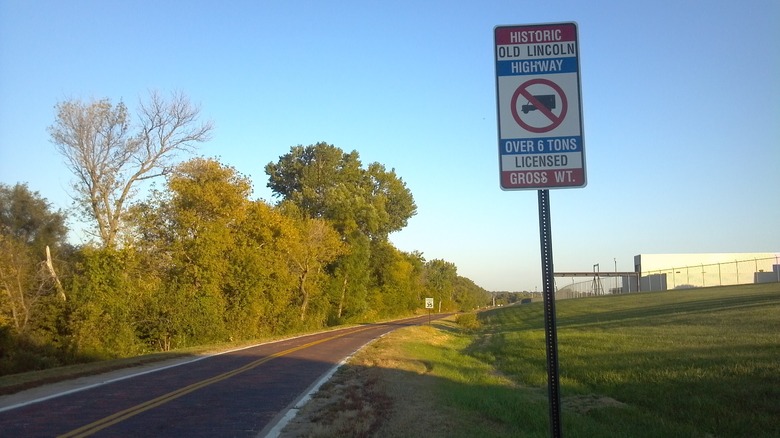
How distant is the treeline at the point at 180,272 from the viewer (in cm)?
3145

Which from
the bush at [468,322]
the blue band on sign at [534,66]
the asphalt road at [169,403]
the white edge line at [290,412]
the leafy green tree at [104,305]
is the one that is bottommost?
the bush at [468,322]

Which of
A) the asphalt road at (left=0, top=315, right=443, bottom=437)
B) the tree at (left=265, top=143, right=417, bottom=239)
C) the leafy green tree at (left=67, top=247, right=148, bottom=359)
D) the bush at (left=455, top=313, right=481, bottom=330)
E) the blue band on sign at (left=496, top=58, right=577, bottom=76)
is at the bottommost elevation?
the bush at (left=455, top=313, right=481, bottom=330)

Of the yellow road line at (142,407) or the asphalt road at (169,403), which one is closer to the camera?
the yellow road line at (142,407)

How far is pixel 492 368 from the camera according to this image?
25.0 meters

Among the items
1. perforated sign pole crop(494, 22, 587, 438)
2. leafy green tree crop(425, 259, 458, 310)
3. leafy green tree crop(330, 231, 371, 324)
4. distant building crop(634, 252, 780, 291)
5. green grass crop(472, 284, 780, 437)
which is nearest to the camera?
perforated sign pole crop(494, 22, 587, 438)

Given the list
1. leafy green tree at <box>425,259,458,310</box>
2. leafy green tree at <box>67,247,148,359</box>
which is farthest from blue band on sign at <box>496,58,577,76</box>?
leafy green tree at <box>425,259,458,310</box>

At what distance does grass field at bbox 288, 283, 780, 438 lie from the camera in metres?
11.0

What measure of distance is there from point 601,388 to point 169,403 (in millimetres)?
10419

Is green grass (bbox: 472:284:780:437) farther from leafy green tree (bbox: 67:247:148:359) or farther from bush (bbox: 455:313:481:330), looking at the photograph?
bush (bbox: 455:313:481:330)

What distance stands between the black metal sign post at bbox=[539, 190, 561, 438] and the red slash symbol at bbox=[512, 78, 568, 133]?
1.48ft

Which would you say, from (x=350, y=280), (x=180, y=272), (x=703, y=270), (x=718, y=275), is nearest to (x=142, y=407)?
(x=180, y=272)

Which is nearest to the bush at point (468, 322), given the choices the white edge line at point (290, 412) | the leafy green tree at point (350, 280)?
the leafy green tree at point (350, 280)

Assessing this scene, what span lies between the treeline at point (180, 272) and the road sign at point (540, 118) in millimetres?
27580

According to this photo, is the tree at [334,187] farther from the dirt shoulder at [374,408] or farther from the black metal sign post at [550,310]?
the black metal sign post at [550,310]
